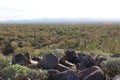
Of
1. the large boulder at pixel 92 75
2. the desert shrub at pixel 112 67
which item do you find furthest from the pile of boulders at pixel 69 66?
the desert shrub at pixel 112 67

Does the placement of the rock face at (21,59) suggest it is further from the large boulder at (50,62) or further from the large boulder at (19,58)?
the large boulder at (50,62)

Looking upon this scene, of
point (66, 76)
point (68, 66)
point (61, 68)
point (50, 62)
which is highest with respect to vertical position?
point (50, 62)

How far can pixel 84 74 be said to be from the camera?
12102 mm

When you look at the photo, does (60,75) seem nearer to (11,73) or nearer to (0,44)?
(11,73)

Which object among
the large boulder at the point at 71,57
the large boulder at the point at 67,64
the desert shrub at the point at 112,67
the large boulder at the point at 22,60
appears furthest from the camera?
the large boulder at the point at 71,57

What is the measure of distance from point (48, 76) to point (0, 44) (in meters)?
30.7

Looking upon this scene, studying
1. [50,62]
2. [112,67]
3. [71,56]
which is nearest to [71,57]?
[71,56]

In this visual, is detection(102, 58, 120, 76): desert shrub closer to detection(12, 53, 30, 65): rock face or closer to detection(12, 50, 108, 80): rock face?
detection(12, 50, 108, 80): rock face

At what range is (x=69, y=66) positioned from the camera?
1421 cm

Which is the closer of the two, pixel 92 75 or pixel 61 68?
pixel 92 75

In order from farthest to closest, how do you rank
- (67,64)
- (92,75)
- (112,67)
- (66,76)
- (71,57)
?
(71,57) < (67,64) < (112,67) < (66,76) < (92,75)

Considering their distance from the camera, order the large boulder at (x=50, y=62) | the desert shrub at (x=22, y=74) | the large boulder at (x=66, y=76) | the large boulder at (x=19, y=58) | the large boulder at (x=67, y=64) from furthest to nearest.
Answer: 1. the large boulder at (x=19, y=58)
2. the large boulder at (x=67, y=64)
3. the large boulder at (x=50, y=62)
4. the desert shrub at (x=22, y=74)
5. the large boulder at (x=66, y=76)

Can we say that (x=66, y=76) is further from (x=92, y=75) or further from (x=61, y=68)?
(x=61, y=68)

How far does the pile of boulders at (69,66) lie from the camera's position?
1190 centimetres
